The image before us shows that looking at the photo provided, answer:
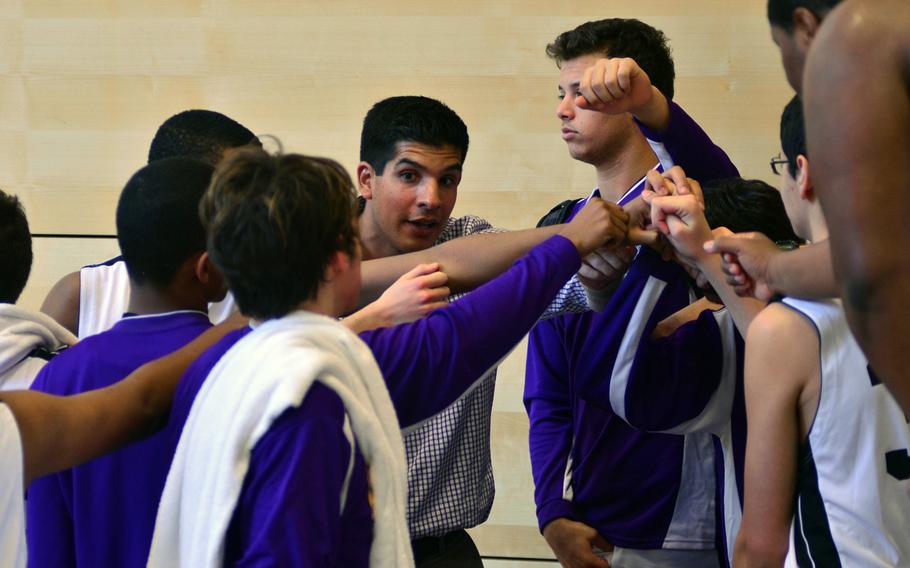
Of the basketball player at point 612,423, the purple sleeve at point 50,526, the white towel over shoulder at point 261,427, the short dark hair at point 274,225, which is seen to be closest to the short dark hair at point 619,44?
the basketball player at point 612,423

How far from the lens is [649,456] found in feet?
6.79

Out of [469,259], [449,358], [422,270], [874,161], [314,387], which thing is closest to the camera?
[874,161]

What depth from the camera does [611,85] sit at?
70.9 inches

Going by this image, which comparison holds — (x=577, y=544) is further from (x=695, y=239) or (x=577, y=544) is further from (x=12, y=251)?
(x=12, y=251)

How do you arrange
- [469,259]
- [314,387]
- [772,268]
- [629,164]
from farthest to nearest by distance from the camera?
[629,164], [469,259], [772,268], [314,387]

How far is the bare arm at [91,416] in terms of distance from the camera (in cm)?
129

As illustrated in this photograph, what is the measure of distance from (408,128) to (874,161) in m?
1.17

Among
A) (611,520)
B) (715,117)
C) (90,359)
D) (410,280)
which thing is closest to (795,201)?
(410,280)

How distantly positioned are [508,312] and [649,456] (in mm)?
730

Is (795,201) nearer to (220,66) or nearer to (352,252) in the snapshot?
(352,252)

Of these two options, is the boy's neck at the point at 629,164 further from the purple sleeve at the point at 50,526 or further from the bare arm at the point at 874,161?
the purple sleeve at the point at 50,526

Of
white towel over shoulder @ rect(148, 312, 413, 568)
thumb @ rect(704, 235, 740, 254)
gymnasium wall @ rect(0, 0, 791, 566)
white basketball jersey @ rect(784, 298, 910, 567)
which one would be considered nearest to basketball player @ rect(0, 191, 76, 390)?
white towel over shoulder @ rect(148, 312, 413, 568)

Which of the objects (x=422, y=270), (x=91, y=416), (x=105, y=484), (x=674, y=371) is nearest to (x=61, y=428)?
(x=91, y=416)

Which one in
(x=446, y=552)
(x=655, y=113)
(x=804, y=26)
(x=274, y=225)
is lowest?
(x=446, y=552)
